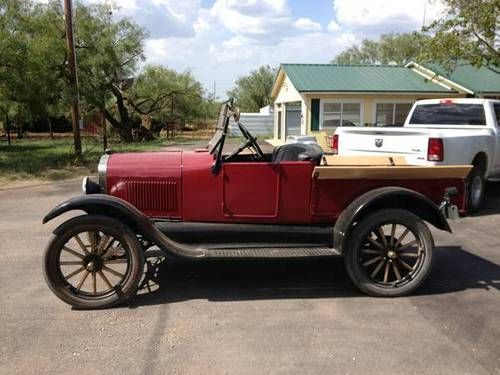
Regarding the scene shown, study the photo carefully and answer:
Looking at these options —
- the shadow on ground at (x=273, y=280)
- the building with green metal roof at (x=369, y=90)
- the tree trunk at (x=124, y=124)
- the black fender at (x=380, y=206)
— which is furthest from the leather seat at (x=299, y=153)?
the tree trunk at (x=124, y=124)

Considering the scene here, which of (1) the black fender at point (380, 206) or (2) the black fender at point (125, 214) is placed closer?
(2) the black fender at point (125, 214)

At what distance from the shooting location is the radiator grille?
182 inches

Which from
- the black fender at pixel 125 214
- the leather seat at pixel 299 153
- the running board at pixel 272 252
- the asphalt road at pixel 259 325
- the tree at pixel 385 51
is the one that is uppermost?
the tree at pixel 385 51

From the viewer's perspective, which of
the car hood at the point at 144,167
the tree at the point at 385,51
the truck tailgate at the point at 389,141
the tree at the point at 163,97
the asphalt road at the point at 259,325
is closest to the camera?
the asphalt road at the point at 259,325

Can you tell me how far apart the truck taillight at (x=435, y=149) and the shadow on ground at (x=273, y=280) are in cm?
198

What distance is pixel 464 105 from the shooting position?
31.1 ft

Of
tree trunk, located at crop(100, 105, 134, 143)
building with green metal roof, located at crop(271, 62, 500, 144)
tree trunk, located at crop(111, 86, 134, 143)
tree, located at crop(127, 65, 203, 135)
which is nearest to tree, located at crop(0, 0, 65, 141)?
building with green metal roof, located at crop(271, 62, 500, 144)

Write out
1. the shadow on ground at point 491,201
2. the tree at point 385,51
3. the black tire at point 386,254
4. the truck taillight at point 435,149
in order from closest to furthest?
the black tire at point 386,254 < the truck taillight at point 435,149 < the shadow on ground at point 491,201 < the tree at point 385,51

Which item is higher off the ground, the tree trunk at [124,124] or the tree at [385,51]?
the tree at [385,51]

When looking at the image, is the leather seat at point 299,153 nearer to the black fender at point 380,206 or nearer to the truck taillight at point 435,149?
the black fender at point 380,206

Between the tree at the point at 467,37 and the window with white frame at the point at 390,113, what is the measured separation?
163 inches

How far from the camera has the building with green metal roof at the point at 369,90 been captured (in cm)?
1980

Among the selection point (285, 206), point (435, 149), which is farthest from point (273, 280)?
point (435, 149)

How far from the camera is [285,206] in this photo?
4.62 meters
